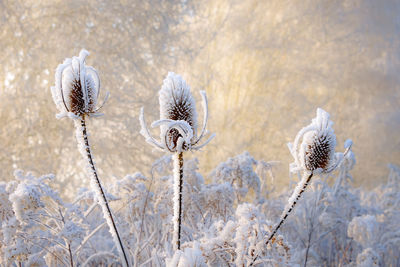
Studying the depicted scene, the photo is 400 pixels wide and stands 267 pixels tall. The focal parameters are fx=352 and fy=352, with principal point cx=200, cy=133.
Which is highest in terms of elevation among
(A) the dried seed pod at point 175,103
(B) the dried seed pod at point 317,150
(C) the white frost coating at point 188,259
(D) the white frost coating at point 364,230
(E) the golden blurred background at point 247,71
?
(E) the golden blurred background at point 247,71

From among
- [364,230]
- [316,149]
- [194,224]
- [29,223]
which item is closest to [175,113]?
[316,149]

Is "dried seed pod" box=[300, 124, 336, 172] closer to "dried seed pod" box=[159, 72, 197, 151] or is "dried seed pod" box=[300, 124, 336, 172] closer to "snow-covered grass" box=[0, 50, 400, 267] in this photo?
"snow-covered grass" box=[0, 50, 400, 267]

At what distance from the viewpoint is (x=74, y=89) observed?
82 centimetres

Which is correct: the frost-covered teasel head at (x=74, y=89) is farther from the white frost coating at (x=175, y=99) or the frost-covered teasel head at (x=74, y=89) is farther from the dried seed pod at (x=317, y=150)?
the dried seed pod at (x=317, y=150)

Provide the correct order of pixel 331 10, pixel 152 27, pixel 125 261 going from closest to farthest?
1. pixel 125 261
2. pixel 152 27
3. pixel 331 10

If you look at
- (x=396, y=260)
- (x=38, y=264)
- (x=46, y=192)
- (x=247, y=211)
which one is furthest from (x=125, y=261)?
(x=396, y=260)

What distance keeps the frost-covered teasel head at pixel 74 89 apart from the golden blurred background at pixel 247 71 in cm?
345

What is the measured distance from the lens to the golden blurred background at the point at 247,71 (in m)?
4.23

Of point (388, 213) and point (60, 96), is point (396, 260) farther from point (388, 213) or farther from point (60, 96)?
point (60, 96)

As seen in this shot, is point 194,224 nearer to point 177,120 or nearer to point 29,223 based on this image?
point 29,223

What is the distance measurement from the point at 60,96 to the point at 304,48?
4482 mm

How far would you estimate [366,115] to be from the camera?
4879 mm

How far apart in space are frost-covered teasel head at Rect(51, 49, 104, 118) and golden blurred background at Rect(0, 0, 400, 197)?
3446mm

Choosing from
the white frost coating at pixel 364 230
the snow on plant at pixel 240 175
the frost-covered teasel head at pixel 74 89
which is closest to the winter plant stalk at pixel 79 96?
the frost-covered teasel head at pixel 74 89
